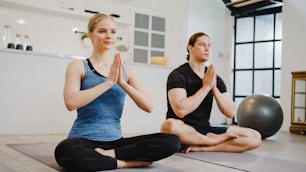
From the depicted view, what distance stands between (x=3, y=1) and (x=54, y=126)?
7.59ft

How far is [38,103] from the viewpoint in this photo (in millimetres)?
4453

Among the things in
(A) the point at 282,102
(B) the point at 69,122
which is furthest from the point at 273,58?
(B) the point at 69,122

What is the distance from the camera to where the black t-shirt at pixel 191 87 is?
2996 mm

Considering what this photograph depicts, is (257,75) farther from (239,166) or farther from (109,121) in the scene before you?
(109,121)

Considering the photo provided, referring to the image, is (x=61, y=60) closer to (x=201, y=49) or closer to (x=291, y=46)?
(x=201, y=49)

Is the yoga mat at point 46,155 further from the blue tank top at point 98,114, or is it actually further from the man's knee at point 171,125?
the man's knee at point 171,125

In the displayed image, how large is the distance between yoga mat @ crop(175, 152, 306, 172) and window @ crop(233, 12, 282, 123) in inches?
167

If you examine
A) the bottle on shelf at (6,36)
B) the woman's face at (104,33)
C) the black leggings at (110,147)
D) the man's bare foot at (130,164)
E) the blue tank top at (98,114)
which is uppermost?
the bottle on shelf at (6,36)

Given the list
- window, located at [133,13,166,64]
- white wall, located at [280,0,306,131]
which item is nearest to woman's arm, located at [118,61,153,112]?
window, located at [133,13,166,64]

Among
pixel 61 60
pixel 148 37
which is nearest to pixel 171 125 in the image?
pixel 61 60

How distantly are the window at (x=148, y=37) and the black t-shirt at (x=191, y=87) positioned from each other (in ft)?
13.2

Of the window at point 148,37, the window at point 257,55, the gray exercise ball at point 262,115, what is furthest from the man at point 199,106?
the window at point 257,55

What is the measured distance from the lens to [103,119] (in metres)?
2.16

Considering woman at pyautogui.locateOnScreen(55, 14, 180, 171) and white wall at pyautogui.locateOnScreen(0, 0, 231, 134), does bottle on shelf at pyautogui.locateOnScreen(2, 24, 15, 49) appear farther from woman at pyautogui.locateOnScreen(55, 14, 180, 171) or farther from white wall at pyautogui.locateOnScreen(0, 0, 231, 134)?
woman at pyautogui.locateOnScreen(55, 14, 180, 171)
